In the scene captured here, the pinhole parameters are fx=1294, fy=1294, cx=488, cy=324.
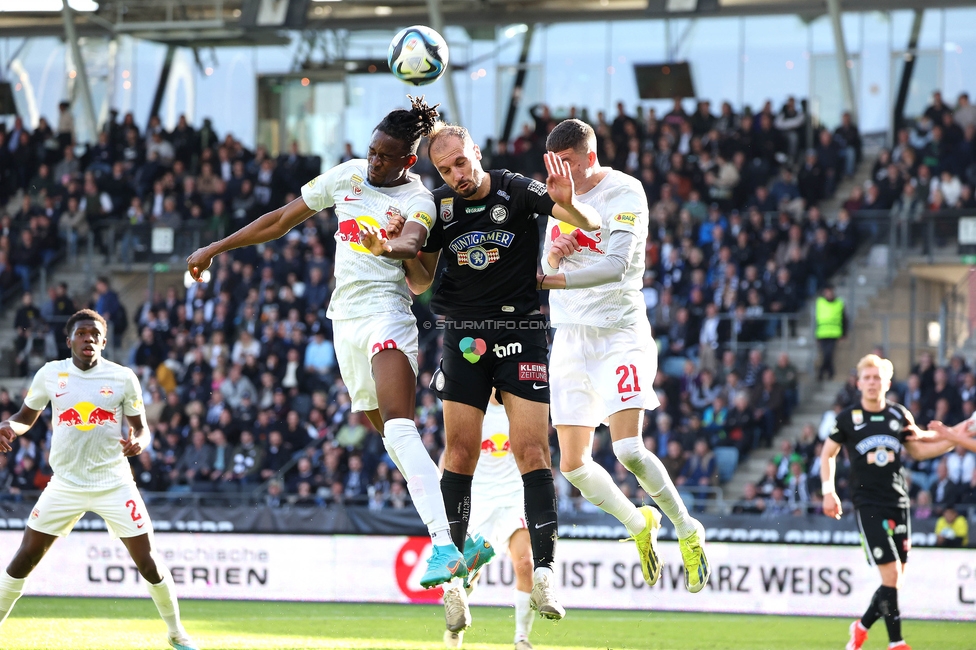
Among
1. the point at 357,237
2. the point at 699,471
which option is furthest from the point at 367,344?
the point at 699,471

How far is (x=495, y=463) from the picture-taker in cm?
1177

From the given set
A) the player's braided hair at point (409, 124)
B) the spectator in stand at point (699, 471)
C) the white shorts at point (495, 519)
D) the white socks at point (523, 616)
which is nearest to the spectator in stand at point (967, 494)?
the spectator in stand at point (699, 471)

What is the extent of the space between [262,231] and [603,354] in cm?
251

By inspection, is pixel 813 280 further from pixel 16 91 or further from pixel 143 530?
pixel 16 91

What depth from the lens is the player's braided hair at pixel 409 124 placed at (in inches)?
325

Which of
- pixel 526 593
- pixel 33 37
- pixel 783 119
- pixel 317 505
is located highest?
pixel 33 37

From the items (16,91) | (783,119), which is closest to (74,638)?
(783,119)

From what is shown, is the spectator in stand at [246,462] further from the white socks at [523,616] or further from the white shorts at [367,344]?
the white shorts at [367,344]

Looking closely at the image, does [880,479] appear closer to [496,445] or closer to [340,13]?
[496,445]

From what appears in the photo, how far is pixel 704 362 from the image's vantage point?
20906 mm

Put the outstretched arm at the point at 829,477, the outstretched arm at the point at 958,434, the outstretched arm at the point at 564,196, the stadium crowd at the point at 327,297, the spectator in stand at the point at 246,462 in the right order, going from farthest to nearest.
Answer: the spectator in stand at the point at 246,462, the stadium crowd at the point at 327,297, the outstretched arm at the point at 829,477, the outstretched arm at the point at 958,434, the outstretched arm at the point at 564,196

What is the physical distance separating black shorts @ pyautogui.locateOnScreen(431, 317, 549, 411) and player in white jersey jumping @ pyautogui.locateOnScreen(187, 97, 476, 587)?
0.96 ft

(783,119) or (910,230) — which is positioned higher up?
(783,119)

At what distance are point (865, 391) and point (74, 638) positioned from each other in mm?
7322
